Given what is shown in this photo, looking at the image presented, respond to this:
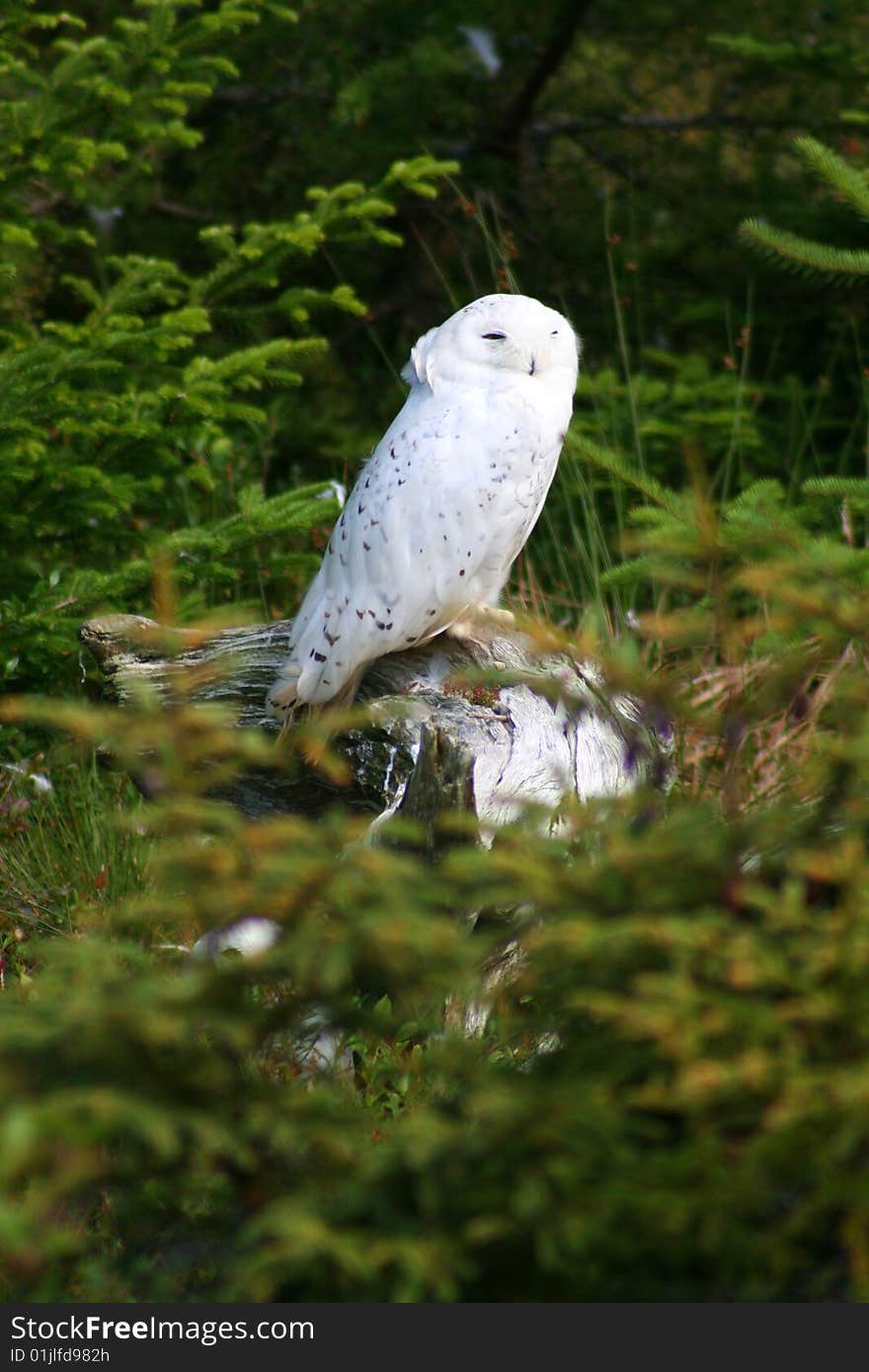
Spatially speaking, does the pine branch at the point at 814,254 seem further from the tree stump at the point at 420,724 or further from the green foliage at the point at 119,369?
the tree stump at the point at 420,724

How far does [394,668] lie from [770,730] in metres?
1.29

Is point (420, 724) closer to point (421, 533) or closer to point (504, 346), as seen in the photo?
point (421, 533)

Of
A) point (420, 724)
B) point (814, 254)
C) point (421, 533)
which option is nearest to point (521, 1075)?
point (420, 724)

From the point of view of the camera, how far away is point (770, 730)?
4051 millimetres

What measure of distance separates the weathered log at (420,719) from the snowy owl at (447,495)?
0.56 ft

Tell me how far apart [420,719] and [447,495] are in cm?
57

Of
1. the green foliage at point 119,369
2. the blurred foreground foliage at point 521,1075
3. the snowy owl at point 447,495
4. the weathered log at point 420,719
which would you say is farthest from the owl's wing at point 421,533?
the blurred foreground foliage at point 521,1075

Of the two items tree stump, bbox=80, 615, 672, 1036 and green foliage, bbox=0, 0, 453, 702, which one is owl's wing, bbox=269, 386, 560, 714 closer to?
tree stump, bbox=80, 615, 672, 1036

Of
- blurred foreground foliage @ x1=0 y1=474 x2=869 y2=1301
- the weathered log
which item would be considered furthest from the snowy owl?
blurred foreground foliage @ x1=0 y1=474 x2=869 y2=1301

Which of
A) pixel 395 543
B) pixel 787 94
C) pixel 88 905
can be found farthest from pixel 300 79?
pixel 88 905

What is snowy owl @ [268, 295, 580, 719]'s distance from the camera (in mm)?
3240

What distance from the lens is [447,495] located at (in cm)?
326

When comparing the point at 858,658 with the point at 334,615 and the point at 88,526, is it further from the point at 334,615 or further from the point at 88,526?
the point at 88,526

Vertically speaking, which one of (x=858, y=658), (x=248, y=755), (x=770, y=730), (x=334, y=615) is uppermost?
(x=248, y=755)
